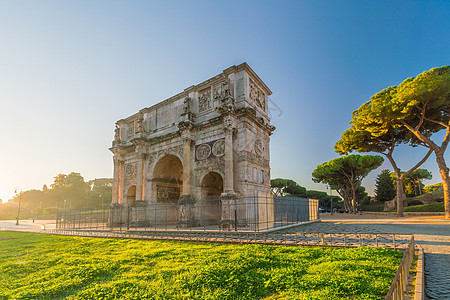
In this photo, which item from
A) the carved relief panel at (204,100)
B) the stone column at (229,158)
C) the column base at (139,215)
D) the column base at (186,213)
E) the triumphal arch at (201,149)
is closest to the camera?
the stone column at (229,158)

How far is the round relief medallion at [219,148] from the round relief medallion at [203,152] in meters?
0.66

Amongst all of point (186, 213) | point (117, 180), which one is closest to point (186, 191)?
point (186, 213)

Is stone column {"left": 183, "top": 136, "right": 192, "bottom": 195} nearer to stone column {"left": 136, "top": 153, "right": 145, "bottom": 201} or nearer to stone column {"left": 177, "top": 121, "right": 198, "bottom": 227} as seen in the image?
stone column {"left": 177, "top": 121, "right": 198, "bottom": 227}

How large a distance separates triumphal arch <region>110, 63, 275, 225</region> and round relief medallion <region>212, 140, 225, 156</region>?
0.08 metres

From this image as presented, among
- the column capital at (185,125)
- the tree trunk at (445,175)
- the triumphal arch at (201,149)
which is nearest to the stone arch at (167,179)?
the triumphal arch at (201,149)

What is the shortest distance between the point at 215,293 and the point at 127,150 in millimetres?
26684

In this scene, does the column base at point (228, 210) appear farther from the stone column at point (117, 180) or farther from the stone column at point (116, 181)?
Answer: the stone column at point (116, 181)

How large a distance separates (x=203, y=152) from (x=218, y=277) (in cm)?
1646

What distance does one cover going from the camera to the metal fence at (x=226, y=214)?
17.1 m

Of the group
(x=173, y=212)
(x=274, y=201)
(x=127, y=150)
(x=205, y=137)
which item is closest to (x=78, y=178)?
(x=127, y=150)

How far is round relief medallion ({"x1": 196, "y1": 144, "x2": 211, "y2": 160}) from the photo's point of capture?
70.4ft

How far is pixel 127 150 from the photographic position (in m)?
29.0

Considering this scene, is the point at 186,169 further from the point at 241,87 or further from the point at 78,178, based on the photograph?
the point at 78,178

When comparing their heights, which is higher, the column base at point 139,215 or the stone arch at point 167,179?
the stone arch at point 167,179
